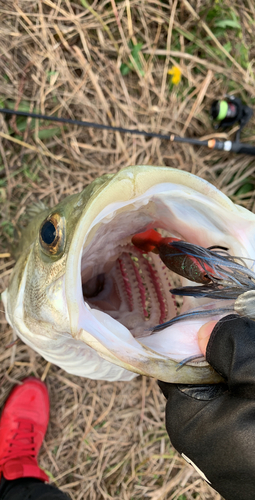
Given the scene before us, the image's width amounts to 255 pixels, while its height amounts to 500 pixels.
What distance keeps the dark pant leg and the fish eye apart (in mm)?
1801

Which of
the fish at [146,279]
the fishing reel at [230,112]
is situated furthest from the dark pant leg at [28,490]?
the fishing reel at [230,112]

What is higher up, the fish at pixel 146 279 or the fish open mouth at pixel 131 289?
the fish at pixel 146 279

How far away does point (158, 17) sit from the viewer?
2.33 m

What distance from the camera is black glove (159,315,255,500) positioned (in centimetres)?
93

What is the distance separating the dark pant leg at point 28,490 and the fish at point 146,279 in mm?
1184

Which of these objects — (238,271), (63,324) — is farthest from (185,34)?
(63,324)

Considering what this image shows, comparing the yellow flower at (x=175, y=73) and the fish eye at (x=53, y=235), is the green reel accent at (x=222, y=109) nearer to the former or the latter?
the yellow flower at (x=175, y=73)

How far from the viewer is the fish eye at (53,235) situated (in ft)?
3.42

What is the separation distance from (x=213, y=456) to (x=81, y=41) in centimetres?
238

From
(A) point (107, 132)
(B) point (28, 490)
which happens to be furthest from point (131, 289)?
(B) point (28, 490)

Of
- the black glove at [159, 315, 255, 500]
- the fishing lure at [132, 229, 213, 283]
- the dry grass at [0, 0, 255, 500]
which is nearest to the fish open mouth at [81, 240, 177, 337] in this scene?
the fishing lure at [132, 229, 213, 283]

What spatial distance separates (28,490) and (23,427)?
0.37m

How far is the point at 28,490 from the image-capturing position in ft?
7.16

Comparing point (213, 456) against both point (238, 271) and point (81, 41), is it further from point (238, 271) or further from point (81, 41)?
point (81, 41)
